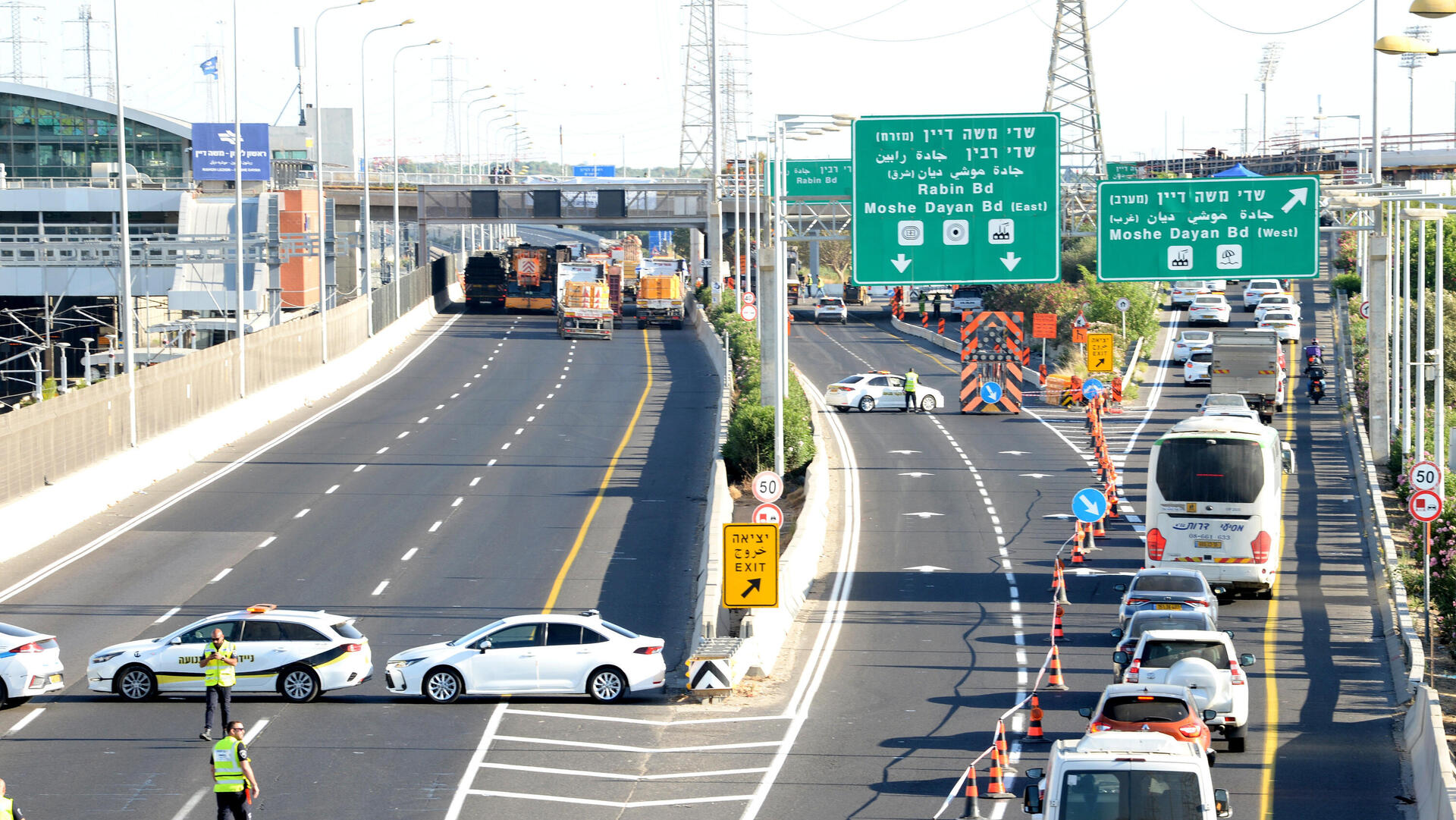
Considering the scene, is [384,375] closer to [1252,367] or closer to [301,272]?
[1252,367]

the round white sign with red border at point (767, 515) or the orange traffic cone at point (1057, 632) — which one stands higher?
the round white sign with red border at point (767, 515)

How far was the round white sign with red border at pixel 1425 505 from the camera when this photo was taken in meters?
24.4

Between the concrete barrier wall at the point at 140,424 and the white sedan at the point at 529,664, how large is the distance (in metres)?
13.1

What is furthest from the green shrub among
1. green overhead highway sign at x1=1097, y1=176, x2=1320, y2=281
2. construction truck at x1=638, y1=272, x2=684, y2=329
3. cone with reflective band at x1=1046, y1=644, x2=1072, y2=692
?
cone with reflective band at x1=1046, y1=644, x2=1072, y2=692

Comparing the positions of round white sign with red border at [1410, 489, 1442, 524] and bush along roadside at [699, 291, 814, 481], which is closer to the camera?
round white sign with red border at [1410, 489, 1442, 524]

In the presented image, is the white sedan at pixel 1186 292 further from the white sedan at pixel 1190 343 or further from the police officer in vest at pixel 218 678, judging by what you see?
the police officer in vest at pixel 218 678

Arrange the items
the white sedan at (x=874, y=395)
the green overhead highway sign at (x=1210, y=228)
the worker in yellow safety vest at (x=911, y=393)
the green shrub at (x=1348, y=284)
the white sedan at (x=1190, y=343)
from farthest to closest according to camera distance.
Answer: the green shrub at (x=1348, y=284) → the white sedan at (x=1190, y=343) → the white sedan at (x=874, y=395) → the worker in yellow safety vest at (x=911, y=393) → the green overhead highway sign at (x=1210, y=228)

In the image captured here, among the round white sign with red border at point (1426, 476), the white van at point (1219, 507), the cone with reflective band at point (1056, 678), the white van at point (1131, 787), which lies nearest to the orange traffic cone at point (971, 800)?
the white van at point (1131, 787)

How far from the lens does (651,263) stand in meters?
89.1

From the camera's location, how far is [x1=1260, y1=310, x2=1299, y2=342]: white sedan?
68.4m

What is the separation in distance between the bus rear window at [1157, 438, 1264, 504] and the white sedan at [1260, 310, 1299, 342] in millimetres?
40049

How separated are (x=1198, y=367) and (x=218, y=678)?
160ft

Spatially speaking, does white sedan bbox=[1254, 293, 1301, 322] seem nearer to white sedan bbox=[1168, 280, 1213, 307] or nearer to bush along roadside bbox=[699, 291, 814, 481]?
white sedan bbox=[1168, 280, 1213, 307]

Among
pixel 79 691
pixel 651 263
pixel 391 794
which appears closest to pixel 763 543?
pixel 391 794
